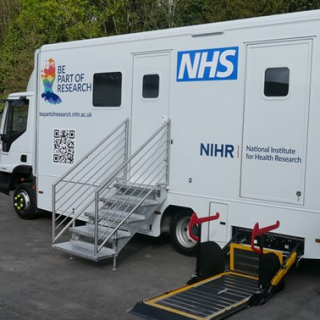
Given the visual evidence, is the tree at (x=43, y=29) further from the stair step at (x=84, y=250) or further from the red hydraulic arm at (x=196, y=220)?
the red hydraulic arm at (x=196, y=220)

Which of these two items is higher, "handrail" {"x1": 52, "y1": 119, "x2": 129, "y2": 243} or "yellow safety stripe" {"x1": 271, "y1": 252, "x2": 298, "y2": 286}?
"handrail" {"x1": 52, "y1": 119, "x2": 129, "y2": 243}

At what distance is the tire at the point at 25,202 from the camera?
31.4 ft

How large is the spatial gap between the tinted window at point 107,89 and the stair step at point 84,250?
2252 millimetres

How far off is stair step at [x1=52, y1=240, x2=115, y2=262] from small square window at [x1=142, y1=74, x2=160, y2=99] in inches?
91.2

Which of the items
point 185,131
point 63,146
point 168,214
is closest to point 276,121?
point 185,131

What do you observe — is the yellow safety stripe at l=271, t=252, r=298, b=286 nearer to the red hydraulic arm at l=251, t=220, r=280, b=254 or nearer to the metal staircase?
the red hydraulic arm at l=251, t=220, r=280, b=254

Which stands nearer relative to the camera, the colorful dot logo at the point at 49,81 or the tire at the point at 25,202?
the colorful dot logo at the point at 49,81

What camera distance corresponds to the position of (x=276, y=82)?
19.7 ft

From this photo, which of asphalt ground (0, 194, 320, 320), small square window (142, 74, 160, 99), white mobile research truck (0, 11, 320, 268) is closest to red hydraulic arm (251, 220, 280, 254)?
white mobile research truck (0, 11, 320, 268)

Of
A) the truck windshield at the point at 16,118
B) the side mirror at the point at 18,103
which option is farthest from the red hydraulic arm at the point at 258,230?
the side mirror at the point at 18,103

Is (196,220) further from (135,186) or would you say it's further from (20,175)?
(20,175)

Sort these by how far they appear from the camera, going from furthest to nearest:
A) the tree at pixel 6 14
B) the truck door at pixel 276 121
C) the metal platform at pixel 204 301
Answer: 1. the tree at pixel 6 14
2. the truck door at pixel 276 121
3. the metal platform at pixel 204 301

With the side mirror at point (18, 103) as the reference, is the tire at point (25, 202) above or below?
below

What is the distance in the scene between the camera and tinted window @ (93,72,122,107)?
306 inches
